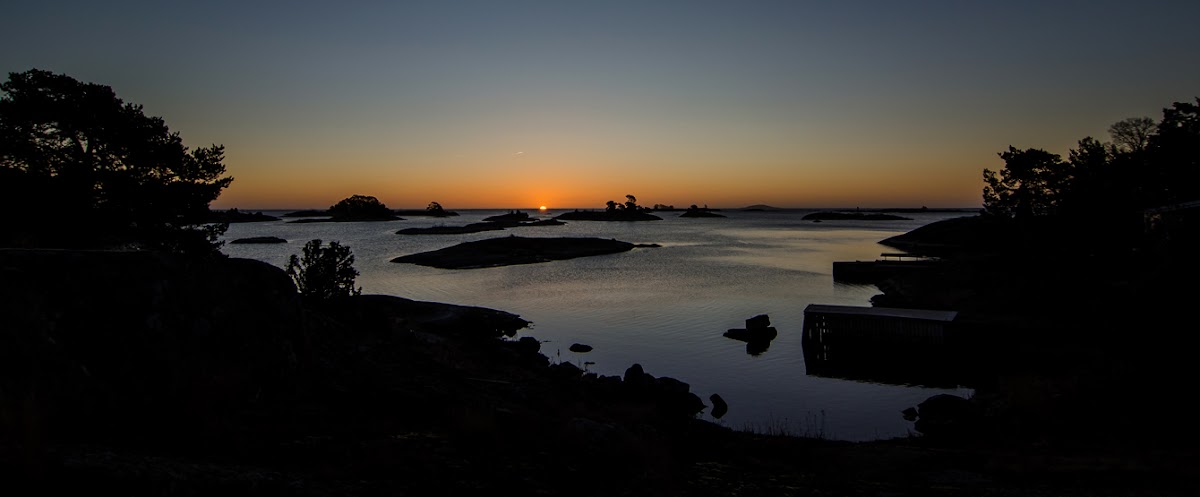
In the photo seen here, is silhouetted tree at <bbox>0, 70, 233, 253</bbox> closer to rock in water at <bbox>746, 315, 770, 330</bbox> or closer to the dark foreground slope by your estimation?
the dark foreground slope

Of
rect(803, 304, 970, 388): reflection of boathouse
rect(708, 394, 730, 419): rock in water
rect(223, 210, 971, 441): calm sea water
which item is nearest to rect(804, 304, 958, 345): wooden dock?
rect(803, 304, 970, 388): reflection of boathouse

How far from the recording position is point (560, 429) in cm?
1157

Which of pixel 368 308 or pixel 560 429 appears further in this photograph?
pixel 368 308

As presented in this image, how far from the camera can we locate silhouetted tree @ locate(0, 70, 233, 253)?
21328 millimetres

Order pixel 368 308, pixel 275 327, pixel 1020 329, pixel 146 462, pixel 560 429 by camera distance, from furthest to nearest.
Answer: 1. pixel 1020 329
2. pixel 368 308
3. pixel 275 327
4. pixel 560 429
5. pixel 146 462

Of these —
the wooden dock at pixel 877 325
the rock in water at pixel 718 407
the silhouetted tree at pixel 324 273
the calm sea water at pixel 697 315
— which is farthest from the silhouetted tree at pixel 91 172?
the wooden dock at pixel 877 325

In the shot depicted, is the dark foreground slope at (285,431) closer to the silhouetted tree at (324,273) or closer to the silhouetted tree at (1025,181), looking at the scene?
the silhouetted tree at (324,273)

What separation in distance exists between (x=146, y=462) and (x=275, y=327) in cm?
537

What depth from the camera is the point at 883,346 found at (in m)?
31.9

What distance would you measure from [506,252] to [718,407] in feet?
214

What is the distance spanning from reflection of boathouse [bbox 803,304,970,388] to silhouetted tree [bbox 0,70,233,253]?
26989mm

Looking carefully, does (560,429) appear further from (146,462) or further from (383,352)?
(383,352)

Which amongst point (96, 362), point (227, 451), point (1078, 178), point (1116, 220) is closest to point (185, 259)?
point (96, 362)

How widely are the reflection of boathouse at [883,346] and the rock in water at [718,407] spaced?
24.9ft
